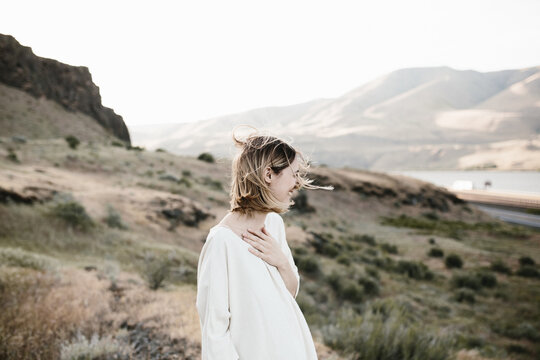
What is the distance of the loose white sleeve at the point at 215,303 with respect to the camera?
1436 millimetres

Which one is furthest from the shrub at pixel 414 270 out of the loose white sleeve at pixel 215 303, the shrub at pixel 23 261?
the loose white sleeve at pixel 215 303

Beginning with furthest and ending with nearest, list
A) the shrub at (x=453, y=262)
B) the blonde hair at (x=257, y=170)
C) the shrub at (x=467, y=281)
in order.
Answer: the shrub at (x=453, y=262) < the shrub at (x=467, y=281) < the blonde hair at (x=257, y=170)

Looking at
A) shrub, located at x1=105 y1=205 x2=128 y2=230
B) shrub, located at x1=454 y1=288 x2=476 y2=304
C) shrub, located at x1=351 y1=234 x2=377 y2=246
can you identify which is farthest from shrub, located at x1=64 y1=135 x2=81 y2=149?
shrub, located at x1=454 y1=288 x2=476 y2=304

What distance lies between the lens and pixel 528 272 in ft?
51.3

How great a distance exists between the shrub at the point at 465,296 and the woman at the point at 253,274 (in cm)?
1288

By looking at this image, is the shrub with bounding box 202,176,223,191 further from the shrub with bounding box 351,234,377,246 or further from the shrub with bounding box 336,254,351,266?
the shrub with bounding box 336,254,351,266

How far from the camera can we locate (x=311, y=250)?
52.2ft

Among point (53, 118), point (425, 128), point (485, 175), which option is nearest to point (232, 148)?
point (53, 118)

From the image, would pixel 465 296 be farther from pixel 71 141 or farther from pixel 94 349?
pixel 71 141

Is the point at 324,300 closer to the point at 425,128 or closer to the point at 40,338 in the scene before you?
the point at 40,338

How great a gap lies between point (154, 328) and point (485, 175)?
134745 millimetres

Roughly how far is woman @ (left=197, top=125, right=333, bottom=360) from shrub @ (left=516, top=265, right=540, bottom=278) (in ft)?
61.1

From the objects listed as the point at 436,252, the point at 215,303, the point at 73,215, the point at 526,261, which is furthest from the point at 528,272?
the point at 73,215

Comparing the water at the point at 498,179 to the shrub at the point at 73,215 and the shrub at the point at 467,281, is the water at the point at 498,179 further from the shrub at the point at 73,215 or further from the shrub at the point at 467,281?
the shrub at the point at 73,215
